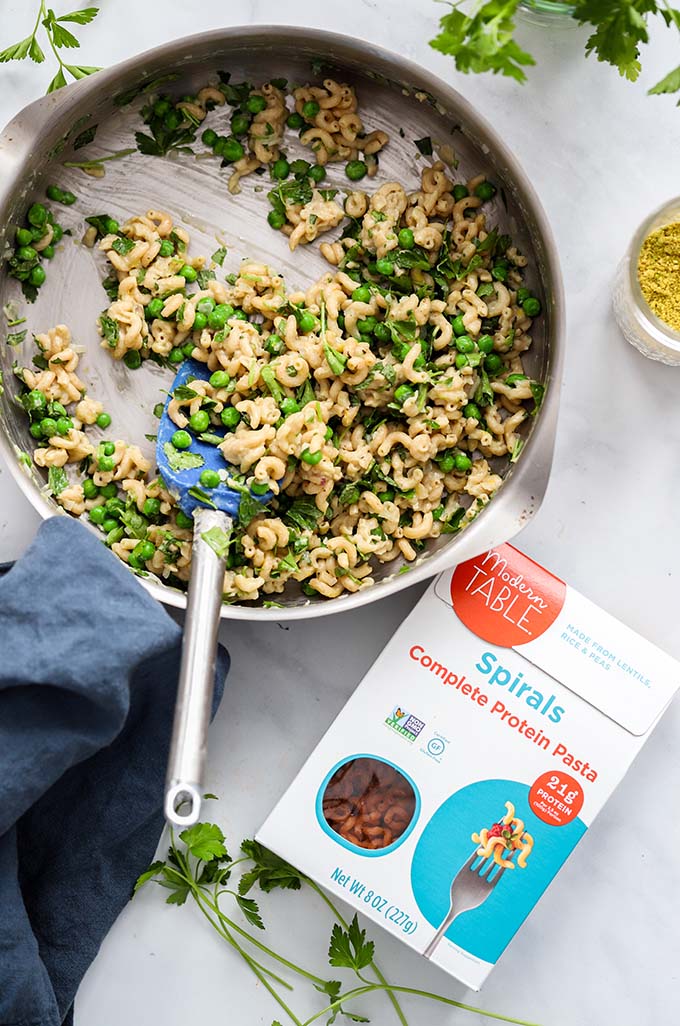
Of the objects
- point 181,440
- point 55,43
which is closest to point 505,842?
point 181,440

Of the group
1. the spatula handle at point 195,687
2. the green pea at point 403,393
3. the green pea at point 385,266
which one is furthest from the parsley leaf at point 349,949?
the green pea at point 385,266

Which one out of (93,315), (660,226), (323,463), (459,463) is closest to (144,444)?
(93,315)

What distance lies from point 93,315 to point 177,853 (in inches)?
43.4

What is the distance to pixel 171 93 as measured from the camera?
6.41ft

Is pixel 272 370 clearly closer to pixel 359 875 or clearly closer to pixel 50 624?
A: pixel 50 624

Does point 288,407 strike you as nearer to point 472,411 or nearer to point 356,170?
point 472,411

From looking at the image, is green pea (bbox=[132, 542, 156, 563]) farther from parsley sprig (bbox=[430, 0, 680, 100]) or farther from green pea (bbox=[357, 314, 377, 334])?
parsley sprig (bbox=[430, 0, 680, 100])

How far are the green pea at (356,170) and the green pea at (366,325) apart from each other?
0.30m

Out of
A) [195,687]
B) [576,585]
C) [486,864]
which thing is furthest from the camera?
[576,585]

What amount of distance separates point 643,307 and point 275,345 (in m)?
0.69

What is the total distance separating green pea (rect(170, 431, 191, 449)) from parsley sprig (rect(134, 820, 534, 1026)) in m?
0.76

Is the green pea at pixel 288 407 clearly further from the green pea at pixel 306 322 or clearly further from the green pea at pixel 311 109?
the green pea at pixel 311 109

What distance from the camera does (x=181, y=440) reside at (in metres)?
1.84

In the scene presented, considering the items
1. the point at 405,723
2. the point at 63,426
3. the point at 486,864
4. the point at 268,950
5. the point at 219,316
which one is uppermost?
the point at 219,316
